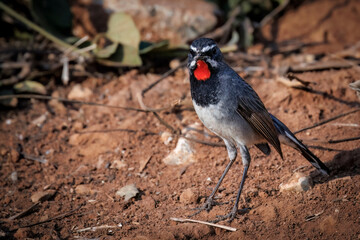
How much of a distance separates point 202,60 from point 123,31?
107 inches

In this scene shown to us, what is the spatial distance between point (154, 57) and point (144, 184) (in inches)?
112

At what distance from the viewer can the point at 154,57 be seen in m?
7.20

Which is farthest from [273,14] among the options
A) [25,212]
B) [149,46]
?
[25,212]

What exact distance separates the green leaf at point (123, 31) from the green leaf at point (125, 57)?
8 centimetres

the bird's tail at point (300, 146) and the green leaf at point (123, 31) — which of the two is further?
the green leaf at point (123, 31)

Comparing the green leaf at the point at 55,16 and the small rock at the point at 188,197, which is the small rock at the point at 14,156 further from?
the green leaf at the point at 55,16

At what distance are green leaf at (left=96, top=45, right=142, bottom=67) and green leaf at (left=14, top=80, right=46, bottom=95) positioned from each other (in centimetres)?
114

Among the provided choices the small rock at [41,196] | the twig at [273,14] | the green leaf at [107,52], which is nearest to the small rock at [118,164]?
the small rock at [41,196]

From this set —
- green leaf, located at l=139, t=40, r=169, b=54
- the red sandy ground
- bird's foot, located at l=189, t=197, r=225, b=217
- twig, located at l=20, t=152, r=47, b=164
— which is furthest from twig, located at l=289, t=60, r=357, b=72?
twig, located at l=20, t=152, r=47, b=164

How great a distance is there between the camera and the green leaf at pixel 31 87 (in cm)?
662

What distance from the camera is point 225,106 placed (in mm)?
4430

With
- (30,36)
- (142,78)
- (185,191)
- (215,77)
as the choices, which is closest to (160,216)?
(185,191)

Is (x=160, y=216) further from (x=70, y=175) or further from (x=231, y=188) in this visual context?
(x=70, y=175)

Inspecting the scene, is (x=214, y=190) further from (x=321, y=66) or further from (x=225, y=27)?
(x=225, y=27)
